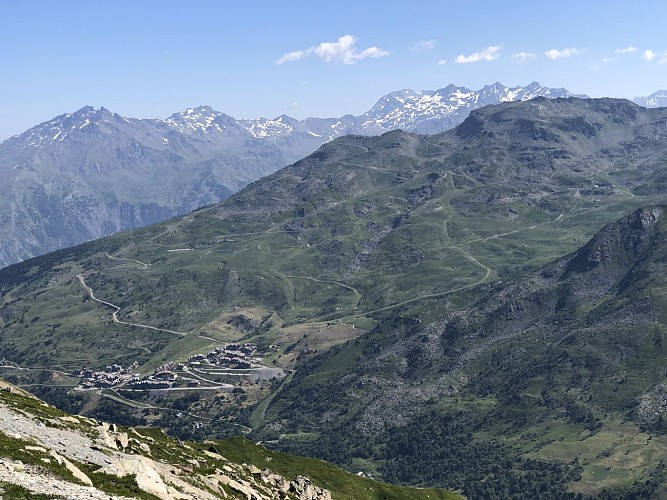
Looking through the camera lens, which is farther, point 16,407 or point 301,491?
point 301,491

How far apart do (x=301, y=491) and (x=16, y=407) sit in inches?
2282

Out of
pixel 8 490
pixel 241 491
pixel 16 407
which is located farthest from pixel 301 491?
pixel 8 490

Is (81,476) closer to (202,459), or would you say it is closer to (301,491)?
(202,459)

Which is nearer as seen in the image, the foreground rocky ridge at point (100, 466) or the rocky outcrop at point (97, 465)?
the foreground rocky ridge at point (100, 466)

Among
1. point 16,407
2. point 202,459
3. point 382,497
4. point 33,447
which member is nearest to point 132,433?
point 202,459

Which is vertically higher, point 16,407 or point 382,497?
point 16,407

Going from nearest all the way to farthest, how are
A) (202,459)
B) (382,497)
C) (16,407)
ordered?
(16,407)
(202,459)
(382,497)

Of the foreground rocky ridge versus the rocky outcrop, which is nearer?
the foreground rocky ridge

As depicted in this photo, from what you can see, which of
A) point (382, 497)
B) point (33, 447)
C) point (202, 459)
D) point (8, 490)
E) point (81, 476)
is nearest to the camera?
point (8, 490)

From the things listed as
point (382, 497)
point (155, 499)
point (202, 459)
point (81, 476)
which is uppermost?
point (81, 476)

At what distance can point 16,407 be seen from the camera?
100m

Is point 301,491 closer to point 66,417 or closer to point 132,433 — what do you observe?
point 132,433

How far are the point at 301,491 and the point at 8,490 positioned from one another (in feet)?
267

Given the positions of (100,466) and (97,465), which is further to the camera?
(97,465)
